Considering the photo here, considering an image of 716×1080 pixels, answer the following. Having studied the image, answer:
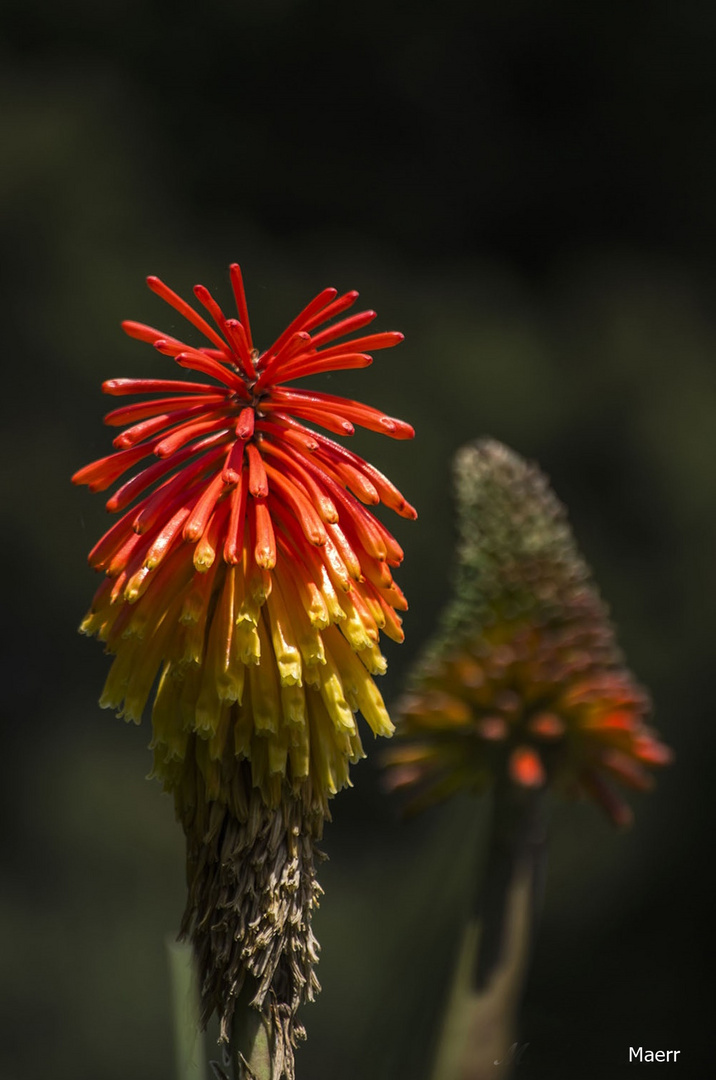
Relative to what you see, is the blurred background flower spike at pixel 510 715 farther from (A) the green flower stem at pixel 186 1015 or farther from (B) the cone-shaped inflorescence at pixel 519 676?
(A) the green flower stem at pixel 186 1015

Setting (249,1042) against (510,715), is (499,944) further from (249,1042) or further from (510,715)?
(249,1042)

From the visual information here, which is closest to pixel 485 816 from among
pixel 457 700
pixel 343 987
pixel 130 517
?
pixel 457 700

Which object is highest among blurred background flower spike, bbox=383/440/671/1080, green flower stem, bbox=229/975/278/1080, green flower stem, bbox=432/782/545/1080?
blurred background flower spike, bbox=383/440/671/1080

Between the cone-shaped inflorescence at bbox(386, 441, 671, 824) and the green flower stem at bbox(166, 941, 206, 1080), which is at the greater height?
the cone-shaped inflorescence at bbox(386, 441, 671, 824)

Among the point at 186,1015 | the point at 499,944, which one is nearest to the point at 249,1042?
the point at 186,1015

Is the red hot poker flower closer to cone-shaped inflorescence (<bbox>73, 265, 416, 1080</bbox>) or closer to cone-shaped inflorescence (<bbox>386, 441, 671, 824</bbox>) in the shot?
cone-shaped inflorescence (<bbox>73, 265, 416, 1080</bbox>)

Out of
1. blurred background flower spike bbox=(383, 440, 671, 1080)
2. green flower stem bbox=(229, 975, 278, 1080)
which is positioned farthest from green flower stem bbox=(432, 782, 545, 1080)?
green flower stem bbox=(229, 975, 278, 1080)
